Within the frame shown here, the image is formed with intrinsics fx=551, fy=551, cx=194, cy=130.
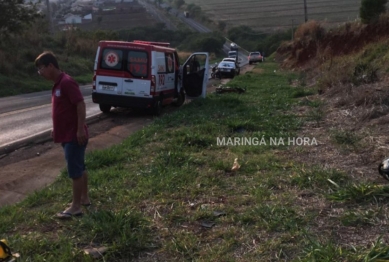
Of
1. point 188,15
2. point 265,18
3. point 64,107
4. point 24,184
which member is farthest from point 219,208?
point 188,15

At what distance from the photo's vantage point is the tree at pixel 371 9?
26234mm

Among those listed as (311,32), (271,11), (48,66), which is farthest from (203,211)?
(271,11)

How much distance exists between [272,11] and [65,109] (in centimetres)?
7697

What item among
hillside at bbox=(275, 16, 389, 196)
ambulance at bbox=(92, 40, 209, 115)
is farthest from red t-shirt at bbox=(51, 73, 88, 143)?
ambulance at bbox=(92, 40, 209, 115)

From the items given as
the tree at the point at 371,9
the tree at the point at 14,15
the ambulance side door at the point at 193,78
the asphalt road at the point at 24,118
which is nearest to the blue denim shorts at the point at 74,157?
the asphalt road at the point at 24,118

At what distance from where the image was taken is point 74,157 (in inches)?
223

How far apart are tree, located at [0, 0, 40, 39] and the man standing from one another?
26796 mm

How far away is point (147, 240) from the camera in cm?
492

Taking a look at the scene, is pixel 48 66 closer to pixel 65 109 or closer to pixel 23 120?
pixel 65 109

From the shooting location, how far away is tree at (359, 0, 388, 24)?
26234 millimetres

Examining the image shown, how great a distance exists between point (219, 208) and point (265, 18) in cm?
7476

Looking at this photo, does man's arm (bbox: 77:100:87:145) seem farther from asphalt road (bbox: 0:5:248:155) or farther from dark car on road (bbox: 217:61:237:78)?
dark car on road (bbox: 217:61:237:78)

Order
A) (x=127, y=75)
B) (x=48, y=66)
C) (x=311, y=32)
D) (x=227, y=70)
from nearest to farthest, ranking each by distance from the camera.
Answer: (x=48, y=66) < (x=127, y=75) < (x=227, y=70) < (x=311, y=32)

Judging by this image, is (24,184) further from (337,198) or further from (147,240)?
(337,198)
